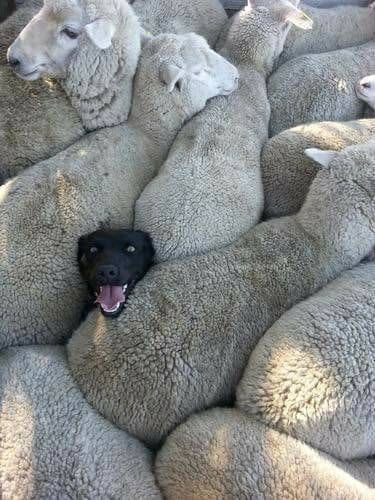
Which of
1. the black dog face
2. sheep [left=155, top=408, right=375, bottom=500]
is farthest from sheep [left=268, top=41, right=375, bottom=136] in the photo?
sheep [left=155, top=408, right=375, bottom=500]

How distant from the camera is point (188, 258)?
6.19 feet

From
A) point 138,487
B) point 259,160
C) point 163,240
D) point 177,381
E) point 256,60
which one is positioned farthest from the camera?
point 256,60

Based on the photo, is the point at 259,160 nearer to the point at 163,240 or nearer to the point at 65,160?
the point at 163,240

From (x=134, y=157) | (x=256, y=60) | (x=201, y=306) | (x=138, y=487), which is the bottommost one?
(x=138, y=487)

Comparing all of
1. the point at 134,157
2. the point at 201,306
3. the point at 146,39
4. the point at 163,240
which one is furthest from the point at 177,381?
the point at 146,39

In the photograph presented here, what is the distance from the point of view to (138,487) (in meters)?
1.49

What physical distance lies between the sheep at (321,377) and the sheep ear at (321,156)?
533mm

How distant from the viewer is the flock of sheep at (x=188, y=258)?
1.52m

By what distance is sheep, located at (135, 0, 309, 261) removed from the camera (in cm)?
192

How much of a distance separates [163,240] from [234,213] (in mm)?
291

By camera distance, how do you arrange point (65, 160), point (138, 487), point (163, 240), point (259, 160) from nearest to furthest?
point (138, 487), point (163, 240), point (65, 160), point (259, 160)

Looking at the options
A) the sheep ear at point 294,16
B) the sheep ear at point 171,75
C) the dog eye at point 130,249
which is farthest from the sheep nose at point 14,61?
the sheep ear at point 294,16

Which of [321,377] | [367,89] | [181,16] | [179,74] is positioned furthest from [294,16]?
[321,377]

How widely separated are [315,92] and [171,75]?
0.70 metres
